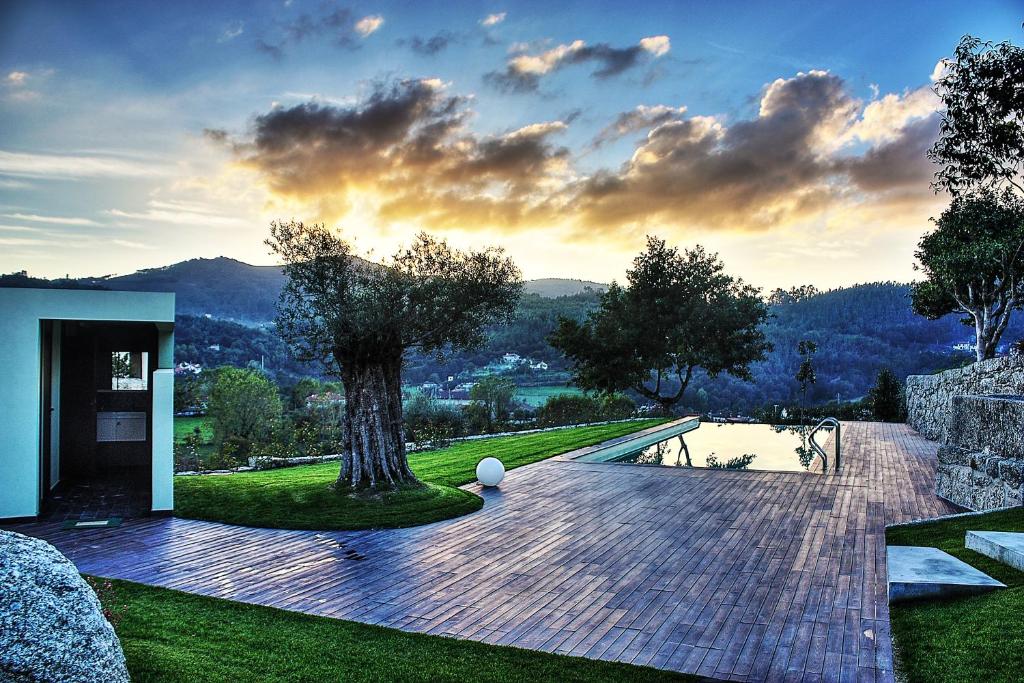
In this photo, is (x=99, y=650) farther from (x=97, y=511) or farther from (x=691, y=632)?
(x=97, y=511)

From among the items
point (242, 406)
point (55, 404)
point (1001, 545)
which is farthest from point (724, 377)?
point (55, 404)

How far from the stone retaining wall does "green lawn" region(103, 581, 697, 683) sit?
8.38 m

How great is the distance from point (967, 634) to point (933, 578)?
873 mm

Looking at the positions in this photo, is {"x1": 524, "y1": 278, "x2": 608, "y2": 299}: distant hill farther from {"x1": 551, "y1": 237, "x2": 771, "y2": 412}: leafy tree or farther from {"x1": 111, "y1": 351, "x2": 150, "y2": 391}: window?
{"x1": 111, "y1": 351, "x2": 150, "y2": 391}: window

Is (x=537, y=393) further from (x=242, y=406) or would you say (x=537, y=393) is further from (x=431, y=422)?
(x=242, y=406)

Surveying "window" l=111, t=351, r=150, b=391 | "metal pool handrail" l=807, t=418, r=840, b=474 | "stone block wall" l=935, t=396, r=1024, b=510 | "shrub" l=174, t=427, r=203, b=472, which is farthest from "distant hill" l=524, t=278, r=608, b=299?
"stone block wall" l=935, t=396, r=1024, b=510

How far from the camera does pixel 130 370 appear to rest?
1098cm

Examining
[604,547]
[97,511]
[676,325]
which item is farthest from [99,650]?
[676,325]

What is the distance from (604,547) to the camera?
663 centimetres

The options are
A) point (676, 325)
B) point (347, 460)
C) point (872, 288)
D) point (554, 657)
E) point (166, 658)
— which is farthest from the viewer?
point (872, 288)

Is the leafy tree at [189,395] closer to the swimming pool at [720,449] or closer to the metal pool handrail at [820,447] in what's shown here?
the swimming pool at [720,449]

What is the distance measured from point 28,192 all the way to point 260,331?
12.3 meters

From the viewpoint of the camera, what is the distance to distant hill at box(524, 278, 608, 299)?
36062 millimetres

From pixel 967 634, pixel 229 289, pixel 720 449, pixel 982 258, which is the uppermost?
pixel 229 289
